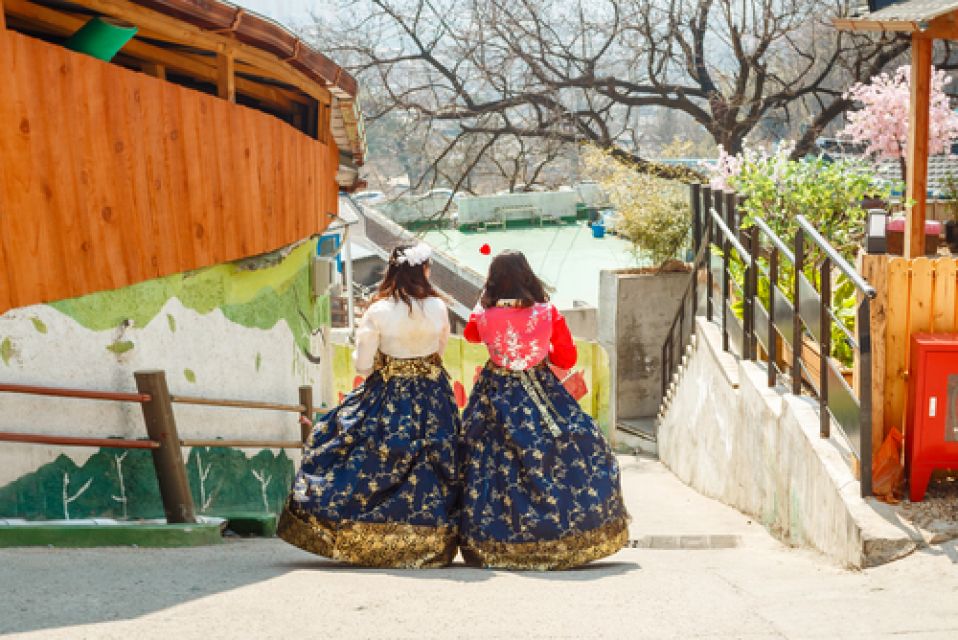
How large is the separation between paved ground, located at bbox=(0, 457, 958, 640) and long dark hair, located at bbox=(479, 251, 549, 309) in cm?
139

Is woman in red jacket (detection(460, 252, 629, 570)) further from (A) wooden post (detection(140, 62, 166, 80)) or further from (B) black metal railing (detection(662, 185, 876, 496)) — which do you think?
(A) wooden post (detection(140, 62, 166, 80))

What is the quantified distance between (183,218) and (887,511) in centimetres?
412

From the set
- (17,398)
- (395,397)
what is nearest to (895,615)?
(395,397)

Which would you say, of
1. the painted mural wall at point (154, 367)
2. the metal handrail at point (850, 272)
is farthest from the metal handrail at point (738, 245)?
the painted mural wall at point (154, 367)

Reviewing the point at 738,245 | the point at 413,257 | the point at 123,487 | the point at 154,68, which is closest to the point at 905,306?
the point at 413,257

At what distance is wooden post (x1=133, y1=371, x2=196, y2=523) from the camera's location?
19.3 feet

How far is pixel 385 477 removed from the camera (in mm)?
5738

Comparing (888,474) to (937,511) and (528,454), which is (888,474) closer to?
(937,511)

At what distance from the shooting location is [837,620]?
409 centimetres

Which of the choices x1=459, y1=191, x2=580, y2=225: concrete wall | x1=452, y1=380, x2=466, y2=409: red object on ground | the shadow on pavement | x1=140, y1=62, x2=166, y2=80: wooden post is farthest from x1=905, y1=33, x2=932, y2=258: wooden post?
x1=459, y1=191, x2=580, y2=225: concrete wall

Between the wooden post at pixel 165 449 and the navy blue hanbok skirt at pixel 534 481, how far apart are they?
1450mm

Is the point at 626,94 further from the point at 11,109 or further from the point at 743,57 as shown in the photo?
the point at 11,109

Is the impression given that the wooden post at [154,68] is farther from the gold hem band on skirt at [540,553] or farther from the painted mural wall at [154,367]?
the gold hem band on skirt at [540,553]

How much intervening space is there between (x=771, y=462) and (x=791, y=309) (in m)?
0.97
